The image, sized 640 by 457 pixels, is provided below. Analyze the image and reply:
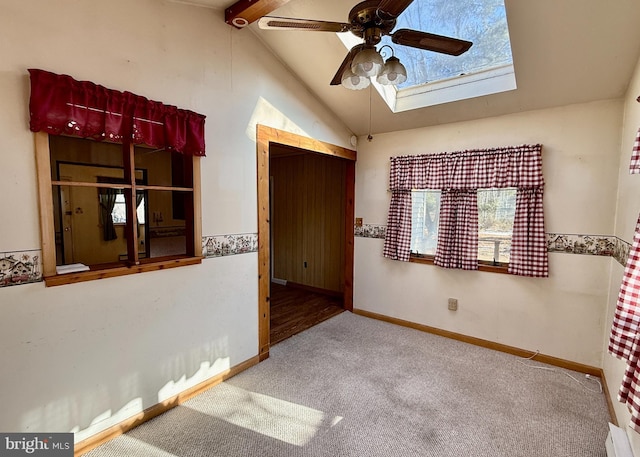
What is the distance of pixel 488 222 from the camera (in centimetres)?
315

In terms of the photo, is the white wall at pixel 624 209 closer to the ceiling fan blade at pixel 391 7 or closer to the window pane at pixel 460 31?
the window pane at pixel 460 31

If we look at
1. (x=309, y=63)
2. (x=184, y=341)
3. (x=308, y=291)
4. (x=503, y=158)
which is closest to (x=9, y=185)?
(x=184, y=341)

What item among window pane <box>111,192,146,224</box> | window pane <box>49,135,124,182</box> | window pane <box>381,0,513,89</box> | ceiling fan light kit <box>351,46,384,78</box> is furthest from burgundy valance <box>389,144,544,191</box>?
window pane <box>49,135,124,182</box>

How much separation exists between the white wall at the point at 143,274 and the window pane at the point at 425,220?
68.5 inches

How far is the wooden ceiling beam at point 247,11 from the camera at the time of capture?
2107 mm

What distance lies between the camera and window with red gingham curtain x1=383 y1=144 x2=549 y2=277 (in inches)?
110

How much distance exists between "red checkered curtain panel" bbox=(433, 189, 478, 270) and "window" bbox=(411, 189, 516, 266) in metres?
0.10

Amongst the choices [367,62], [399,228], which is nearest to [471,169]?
[399,228]

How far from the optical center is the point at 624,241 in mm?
2137

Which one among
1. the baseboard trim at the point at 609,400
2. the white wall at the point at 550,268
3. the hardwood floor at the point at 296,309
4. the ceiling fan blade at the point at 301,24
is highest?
the ceiling fan blade at the point at 301,24

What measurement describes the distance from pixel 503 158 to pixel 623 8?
4.41 ft

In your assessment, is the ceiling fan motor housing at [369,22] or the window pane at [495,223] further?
the window pane at [495,223]

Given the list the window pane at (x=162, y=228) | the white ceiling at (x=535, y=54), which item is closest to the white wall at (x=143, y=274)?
the white ceiling at (x=535, y=54)

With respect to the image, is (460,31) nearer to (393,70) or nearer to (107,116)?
(393,70)
